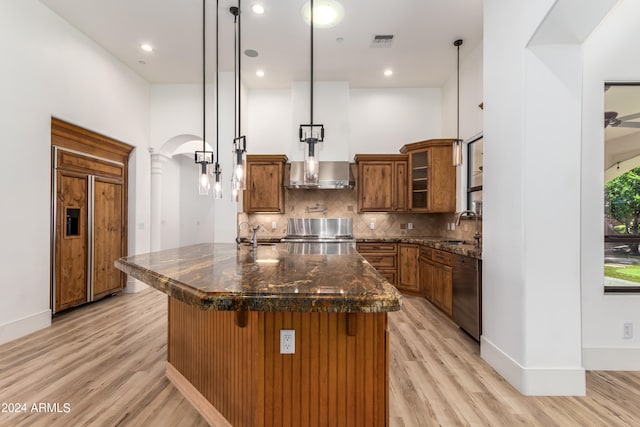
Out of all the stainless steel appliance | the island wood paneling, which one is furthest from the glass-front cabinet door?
the island wood paneling

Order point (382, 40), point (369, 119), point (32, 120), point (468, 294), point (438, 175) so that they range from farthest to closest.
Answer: point (369, 119)
point (438, 175)
point (382, 40)
point (32, 120)
point (468, 294)

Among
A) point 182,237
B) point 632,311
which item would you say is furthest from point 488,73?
point 182,237

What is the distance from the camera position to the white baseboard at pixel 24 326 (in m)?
2.93

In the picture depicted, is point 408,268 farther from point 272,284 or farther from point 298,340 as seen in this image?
point 272,284

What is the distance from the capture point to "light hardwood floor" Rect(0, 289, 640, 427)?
184cm

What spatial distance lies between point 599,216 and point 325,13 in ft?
11.1

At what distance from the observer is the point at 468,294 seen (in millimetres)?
3000

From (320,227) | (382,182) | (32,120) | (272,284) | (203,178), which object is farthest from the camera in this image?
(320,227)

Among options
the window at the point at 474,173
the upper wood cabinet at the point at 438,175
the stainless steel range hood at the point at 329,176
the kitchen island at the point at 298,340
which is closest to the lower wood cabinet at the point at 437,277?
the upper wood cabinet at the point at 438,175

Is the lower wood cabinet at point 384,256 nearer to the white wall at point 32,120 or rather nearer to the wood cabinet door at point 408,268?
the wood cabinet door at point 408,268

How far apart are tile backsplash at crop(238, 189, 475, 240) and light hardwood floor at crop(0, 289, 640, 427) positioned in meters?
2.34

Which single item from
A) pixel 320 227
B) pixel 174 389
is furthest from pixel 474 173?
pixel 174 389

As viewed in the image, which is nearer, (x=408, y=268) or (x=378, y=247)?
(x=408, y=268)

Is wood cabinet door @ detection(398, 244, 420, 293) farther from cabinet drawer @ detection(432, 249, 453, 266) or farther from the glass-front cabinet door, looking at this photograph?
the glass-front cabinet door
